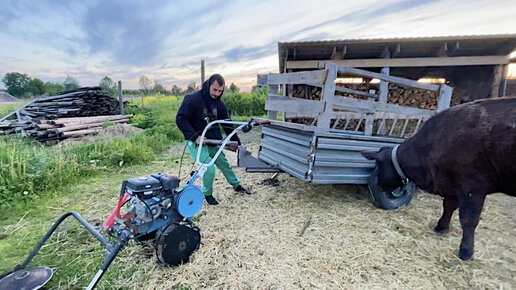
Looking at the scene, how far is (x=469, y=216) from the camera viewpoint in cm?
252

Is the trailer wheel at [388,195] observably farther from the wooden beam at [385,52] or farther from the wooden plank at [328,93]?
the wooden beam at [385,52]

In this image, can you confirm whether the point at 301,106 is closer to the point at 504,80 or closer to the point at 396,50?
the point at 396,50

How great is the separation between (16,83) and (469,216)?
183 ft

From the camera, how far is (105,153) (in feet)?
18.9

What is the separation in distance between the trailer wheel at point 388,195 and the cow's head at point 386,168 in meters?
0.10

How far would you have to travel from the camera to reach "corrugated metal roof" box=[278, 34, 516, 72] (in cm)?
639

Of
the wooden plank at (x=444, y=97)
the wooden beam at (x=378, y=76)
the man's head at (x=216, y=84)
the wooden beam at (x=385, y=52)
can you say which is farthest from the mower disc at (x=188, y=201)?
the wooden beam at (x=385, y=52)

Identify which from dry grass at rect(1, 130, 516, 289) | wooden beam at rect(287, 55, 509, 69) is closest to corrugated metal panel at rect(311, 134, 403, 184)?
dry grass at rect(1, 130, 516, 289)

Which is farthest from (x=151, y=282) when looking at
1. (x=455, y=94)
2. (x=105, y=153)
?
(x=455, y=94)

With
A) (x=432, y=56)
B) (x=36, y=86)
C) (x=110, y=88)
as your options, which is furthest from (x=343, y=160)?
(x=36, y=86)

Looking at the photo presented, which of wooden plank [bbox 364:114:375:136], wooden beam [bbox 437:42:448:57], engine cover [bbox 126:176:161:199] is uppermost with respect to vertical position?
wooden beam [bbox 437:42:448:57]

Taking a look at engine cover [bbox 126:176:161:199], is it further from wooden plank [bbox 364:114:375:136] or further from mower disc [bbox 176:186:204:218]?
wooden plank [bbox 364:114:375:136]

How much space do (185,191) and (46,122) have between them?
9268mm

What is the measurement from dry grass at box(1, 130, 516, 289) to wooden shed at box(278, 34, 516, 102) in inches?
170
